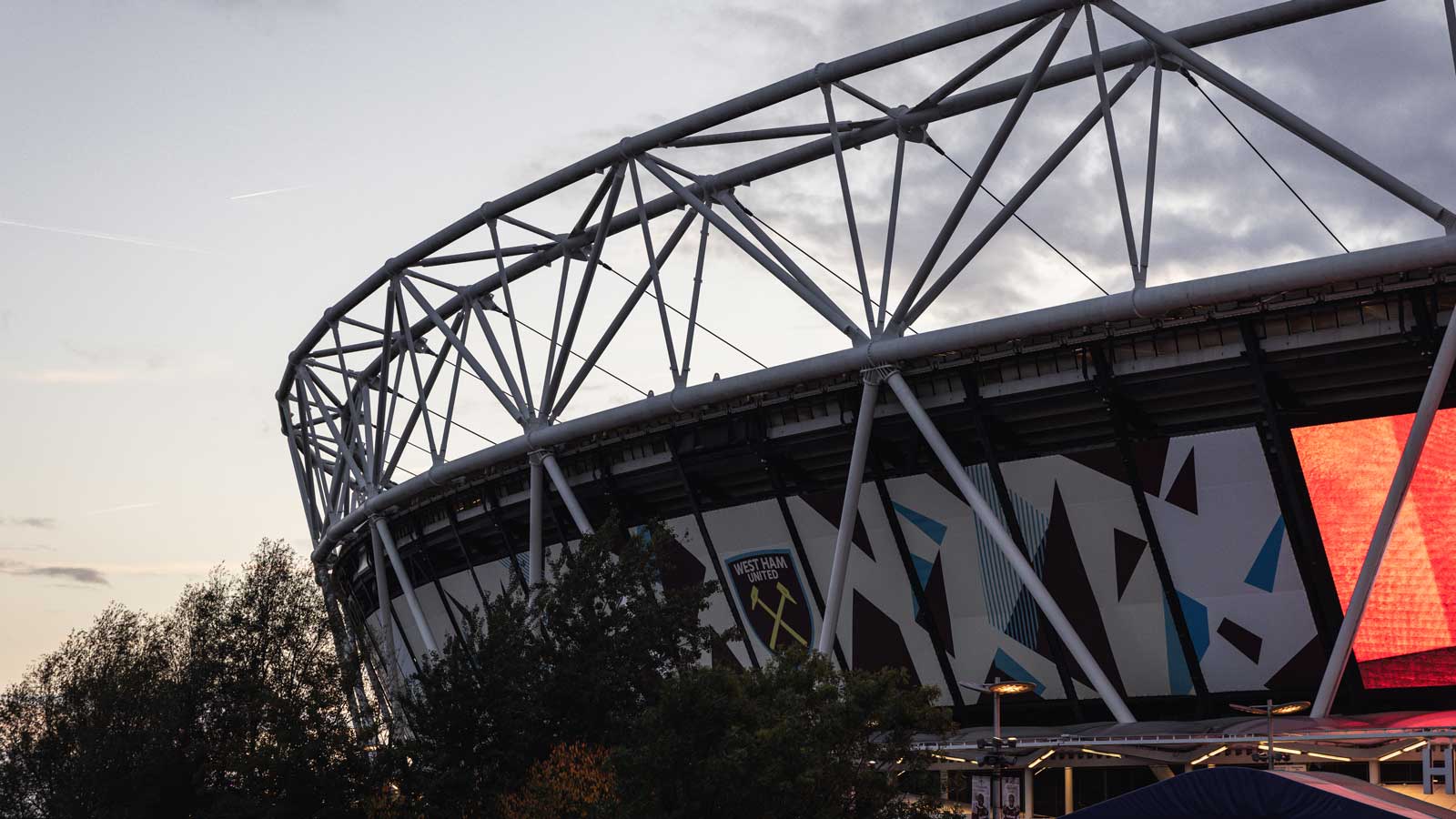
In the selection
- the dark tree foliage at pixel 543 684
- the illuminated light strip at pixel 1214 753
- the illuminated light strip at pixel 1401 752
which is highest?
the dark tree foliage at pixel 543 684

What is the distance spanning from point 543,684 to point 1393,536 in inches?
764

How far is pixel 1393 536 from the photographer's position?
31812mm

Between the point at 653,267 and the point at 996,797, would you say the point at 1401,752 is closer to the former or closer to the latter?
the point at 996,797

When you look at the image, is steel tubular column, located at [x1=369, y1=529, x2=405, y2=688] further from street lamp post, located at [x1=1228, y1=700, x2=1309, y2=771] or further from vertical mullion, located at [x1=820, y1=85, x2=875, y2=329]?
street lamp post, located at [x1=1228, y1=700, x2=1309, y2=771]

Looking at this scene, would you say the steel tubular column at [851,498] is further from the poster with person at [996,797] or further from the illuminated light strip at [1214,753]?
the illuminated light strip at [1214,753]

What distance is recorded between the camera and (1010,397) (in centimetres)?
3562

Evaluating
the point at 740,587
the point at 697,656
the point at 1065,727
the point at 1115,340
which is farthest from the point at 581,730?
the point at 1115,340

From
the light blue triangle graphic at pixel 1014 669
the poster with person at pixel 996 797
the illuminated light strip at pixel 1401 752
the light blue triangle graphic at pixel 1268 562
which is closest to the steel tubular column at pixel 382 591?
the light blue triangle graphic at pixel 1014 669

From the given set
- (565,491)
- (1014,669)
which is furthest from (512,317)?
(1014,669)

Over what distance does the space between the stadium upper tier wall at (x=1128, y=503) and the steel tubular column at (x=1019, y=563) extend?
1.67m

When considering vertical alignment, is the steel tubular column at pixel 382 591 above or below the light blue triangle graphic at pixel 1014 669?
above

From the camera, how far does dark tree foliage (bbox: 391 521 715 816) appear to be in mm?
34312

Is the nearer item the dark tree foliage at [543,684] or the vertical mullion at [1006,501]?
the dark tree foliage at [543,684]

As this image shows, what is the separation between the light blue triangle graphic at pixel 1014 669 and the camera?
37094 millimetres
